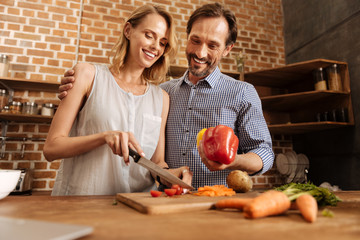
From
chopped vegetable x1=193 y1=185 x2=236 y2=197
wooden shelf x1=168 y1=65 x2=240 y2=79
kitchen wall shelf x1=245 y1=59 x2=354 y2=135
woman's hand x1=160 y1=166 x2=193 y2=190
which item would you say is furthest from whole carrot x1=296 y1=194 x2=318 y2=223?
wooden shelf x1=168 y1=65 x2=240 y2=79

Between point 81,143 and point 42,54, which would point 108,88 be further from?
point 42,54

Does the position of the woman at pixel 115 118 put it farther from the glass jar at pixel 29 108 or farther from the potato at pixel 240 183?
the glass jar at pixel 29 108

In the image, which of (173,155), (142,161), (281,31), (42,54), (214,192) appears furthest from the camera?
(281,31)

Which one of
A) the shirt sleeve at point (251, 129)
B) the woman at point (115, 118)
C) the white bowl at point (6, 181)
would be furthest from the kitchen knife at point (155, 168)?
the shirt sleeve at point (251, 129)

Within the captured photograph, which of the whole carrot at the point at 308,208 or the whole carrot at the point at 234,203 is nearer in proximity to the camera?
the whole carrot at the point at 308,208

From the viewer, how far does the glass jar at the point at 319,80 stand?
2.84 metres

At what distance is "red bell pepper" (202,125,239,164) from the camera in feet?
3.66

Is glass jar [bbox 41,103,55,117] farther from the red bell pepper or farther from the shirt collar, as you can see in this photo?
the red bell pepper

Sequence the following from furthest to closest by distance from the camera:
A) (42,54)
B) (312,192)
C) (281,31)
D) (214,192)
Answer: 1. (281,31)
2. (42,54)
3. (214,192)
4. (312,192)

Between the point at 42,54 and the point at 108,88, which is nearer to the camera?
the point at 108,88

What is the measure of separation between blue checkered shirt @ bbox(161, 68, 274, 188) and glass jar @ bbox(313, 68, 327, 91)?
1.57m

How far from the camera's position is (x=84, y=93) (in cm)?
134

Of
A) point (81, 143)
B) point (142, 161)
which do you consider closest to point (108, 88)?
point (81, 143)

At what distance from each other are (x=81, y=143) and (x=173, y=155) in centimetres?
57
